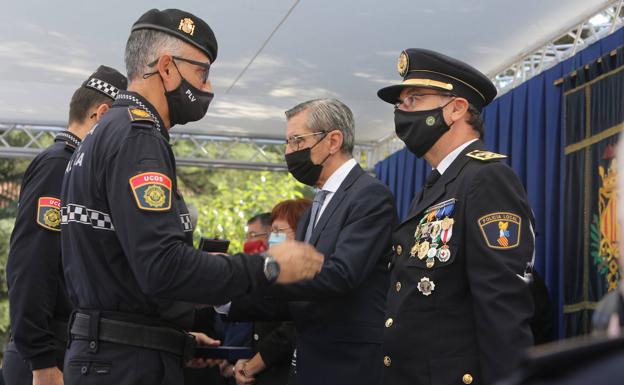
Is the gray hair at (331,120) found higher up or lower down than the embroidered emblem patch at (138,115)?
higher up

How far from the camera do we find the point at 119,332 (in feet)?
7.77

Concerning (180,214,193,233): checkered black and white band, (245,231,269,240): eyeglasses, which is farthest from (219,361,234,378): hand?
(180,214,193,233): checkered black and white band

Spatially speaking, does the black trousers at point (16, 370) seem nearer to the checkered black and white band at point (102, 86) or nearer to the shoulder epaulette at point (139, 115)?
the checkered black and white band at point (102, 86)

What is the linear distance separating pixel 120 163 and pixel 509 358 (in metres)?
1.19

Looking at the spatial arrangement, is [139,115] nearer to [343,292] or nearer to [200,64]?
[200,64]

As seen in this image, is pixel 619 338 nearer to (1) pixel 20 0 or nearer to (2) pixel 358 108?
(1) pixel 20 0

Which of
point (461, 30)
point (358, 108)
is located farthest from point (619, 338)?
point (358, 108)

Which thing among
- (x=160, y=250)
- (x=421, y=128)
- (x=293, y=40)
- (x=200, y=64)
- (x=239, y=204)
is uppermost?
(x=293, y=40)

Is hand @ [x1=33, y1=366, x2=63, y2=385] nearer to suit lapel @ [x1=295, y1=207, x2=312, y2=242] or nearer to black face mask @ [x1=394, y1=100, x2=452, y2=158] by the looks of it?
suit lapel @ [x1=295, y1=207, x2=312, y2=242]

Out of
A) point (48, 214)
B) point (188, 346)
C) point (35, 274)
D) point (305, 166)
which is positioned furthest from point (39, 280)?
point (305, 166)

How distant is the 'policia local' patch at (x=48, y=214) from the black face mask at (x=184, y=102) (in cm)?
75

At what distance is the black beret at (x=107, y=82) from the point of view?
11.8ft

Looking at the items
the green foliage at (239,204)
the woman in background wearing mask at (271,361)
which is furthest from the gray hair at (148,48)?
the green foliage at (239,204)

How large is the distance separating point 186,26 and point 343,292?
110 cm
